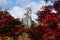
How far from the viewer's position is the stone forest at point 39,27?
1348 cm

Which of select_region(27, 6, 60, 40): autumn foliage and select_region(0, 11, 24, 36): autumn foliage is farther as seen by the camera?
select_region(0, 11, 24, 36): autumn foliage

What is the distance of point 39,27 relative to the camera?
13773 millimetres

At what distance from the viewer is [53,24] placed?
44.9 feet

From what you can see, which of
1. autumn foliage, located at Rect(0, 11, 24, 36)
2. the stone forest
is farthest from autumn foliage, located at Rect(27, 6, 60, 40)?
autumn foliage, located at Rect(0, 11, 24, 36)

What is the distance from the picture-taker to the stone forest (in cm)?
1348

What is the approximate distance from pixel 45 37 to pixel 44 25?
2.02ft

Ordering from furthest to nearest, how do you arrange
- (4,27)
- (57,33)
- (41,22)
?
(4,27) → (41,22) → (57,33)

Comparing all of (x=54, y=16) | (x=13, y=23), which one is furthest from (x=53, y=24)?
(x=13, y=23)

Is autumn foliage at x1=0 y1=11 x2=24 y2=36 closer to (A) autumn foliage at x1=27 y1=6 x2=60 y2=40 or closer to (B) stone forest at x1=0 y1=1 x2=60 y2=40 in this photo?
(B) stone forest at x1=0 y1=1 x2=60 y2=40

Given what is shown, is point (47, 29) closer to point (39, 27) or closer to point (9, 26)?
point (39, 27)

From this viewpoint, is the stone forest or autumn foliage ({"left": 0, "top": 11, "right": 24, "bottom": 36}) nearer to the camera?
the stone forest

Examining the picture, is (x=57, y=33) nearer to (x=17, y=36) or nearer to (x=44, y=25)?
(x=44, y=25)

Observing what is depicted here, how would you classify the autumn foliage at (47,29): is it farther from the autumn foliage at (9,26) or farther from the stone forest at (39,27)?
the autumn foliage at (9,26)

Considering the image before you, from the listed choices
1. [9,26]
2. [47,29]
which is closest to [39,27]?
[47,29]
